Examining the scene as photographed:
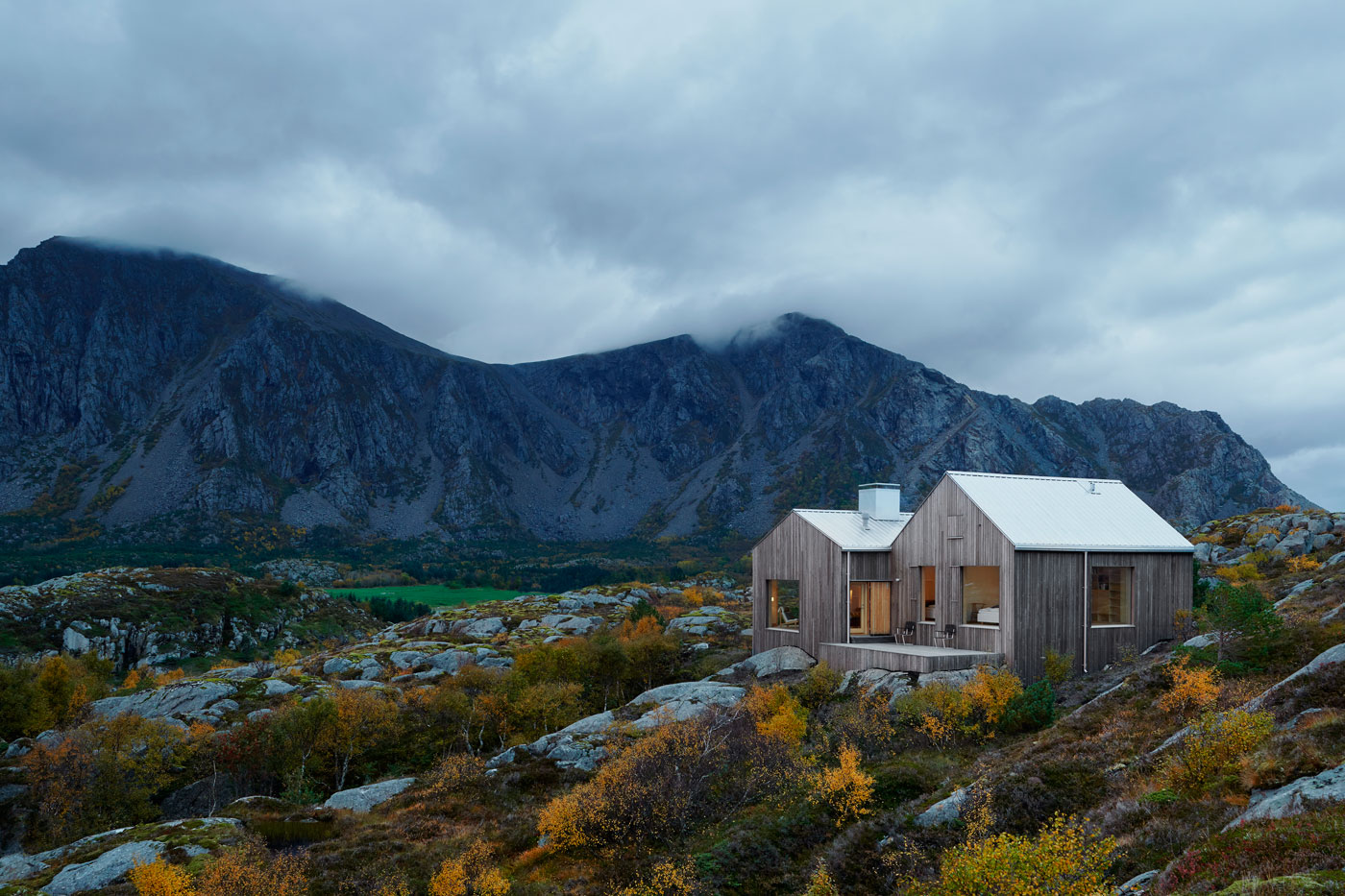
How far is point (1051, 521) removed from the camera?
31.6 meters

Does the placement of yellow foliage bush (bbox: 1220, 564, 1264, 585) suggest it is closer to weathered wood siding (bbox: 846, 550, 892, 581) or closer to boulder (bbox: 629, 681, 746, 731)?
weathered wood siding (bbox: 846, 550, 892, 581)

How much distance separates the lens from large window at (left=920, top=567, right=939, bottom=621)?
115 ft

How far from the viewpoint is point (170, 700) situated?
143 feet

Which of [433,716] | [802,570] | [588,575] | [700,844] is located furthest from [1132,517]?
[588,575]

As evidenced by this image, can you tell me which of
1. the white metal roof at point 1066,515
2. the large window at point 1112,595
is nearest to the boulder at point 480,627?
the white metal roof at point 1066,515

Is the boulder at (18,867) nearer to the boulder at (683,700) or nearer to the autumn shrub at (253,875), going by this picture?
the autumn shrub at (253,875)

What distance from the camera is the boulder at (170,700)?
4294 centimetres

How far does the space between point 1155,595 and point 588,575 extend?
170m

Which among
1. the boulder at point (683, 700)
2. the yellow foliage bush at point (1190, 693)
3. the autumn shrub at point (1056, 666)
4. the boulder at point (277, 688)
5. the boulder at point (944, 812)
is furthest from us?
the boulder at point (277, 688)

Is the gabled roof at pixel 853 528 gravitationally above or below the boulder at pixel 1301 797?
above

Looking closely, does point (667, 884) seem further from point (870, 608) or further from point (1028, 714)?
point (870, 608)

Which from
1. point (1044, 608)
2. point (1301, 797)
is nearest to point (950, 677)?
point (1044, 608)

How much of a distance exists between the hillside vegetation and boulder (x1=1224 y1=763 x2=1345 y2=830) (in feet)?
0.17

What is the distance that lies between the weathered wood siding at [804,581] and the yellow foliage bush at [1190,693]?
1587cm
